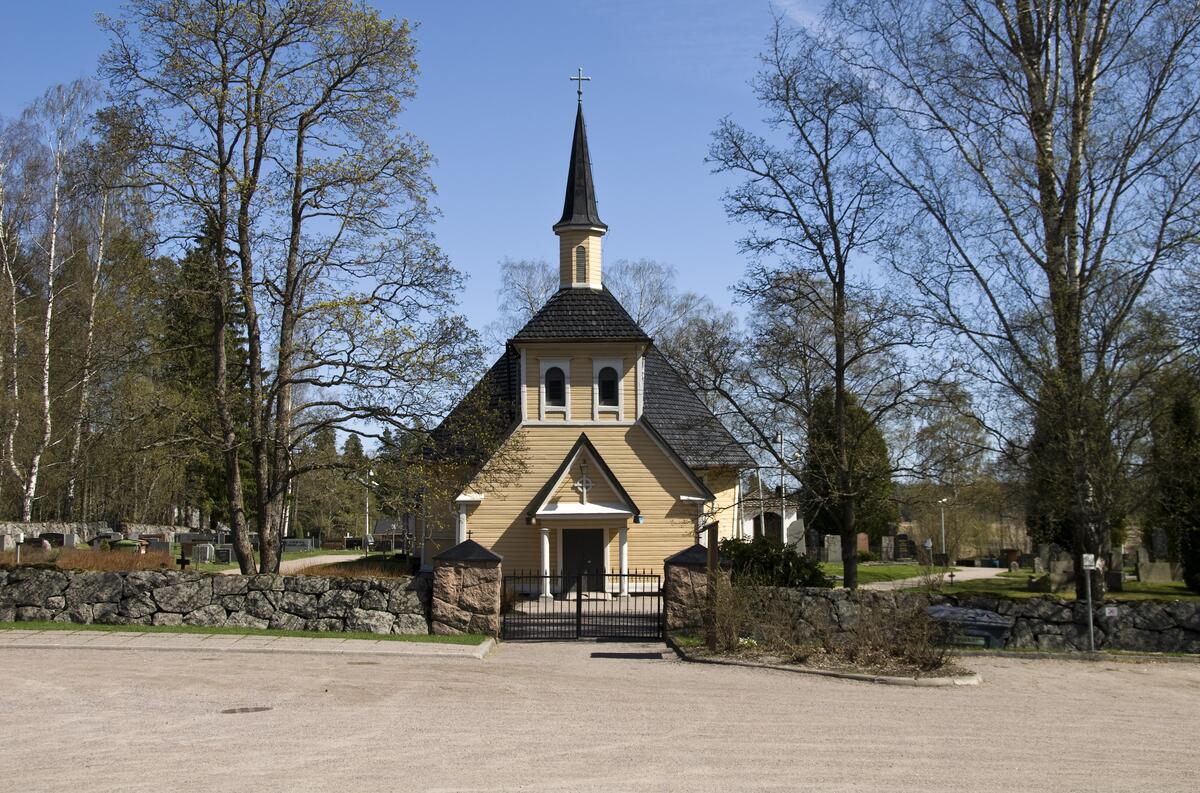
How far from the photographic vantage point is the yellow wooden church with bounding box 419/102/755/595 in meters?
31.7

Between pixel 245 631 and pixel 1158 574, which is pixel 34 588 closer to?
pixel 245 631

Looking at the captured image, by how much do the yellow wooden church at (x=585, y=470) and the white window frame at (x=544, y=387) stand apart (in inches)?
1.1

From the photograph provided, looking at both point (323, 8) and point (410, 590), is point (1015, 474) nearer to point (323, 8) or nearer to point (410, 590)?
point (410, 590)

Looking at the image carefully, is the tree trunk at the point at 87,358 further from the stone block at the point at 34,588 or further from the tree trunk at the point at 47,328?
the stone block at the point at 34,588

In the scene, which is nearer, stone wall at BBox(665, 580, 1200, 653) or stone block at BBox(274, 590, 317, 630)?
stone wall at BBox(665, 580, 1200, 653)

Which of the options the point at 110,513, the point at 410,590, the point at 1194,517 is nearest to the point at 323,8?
the point at 410,590

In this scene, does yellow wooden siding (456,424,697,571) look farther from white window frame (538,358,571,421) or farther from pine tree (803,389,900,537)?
pine tree (803,389,900,537)

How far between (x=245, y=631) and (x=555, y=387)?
14.2m

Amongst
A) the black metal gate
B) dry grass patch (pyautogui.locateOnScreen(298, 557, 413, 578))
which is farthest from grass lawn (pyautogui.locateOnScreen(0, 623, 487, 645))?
dry grass patch (pyautogui.locateOnScreen(298, 557, 413, 578))

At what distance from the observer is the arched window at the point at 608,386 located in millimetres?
33031

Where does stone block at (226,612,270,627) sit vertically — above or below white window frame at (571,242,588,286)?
below

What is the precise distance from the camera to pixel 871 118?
→ 85.4 ft

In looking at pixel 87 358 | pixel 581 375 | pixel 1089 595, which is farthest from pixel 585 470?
pixel 1089 595

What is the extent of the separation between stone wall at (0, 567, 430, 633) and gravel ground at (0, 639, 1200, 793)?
307cm
